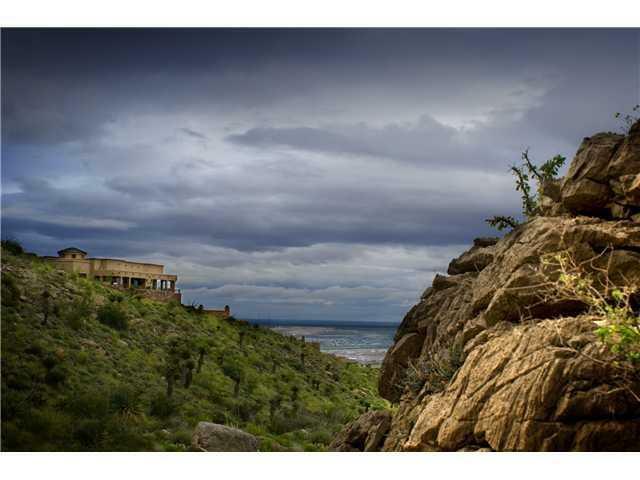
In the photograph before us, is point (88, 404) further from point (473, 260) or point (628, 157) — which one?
point (628, 157)

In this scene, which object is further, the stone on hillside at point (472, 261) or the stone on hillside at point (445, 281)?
the stone on hillside at point (445, 281)

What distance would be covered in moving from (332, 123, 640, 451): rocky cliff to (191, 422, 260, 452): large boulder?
163 inches

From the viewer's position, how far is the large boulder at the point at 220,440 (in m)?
13.3

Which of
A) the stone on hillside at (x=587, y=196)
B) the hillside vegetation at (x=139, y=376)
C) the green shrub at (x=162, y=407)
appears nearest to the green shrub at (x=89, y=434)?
the hillside vegetation at (x=139, y=376)

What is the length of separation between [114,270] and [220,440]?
2025 cm

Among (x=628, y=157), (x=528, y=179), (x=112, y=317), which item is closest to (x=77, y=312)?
(x=112, y=317)

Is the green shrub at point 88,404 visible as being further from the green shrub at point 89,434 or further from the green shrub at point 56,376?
the green shrub at point 89,434

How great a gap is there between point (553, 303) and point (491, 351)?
1089 millimetres

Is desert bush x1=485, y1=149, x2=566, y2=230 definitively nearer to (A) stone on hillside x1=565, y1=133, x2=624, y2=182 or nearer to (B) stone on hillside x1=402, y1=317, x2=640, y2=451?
(A) stone on hillside x1=565, y1=133, x2=624, y2=182

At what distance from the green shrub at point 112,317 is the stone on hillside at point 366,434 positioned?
1709 centimetres

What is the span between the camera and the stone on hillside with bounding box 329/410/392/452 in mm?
9383

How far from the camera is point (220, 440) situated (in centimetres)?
1352

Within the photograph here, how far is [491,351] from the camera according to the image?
24.0ft
